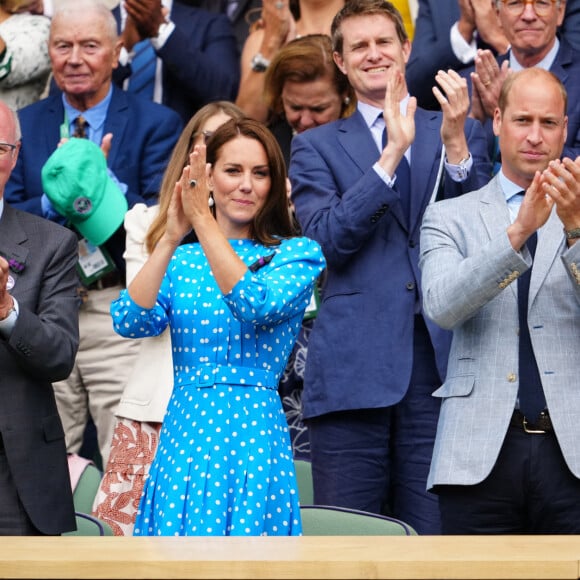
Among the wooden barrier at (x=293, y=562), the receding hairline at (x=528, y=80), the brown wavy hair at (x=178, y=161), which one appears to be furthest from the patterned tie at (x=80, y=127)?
the wooden barrier at (x=293, y=562)

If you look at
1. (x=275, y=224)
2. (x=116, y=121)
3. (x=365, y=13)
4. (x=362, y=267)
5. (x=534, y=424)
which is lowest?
(x=534, y=424)

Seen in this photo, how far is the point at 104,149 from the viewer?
5258 mm

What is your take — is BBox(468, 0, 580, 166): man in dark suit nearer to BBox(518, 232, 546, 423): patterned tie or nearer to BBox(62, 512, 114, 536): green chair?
BBox(518, 232, 546, 423): patterned tie

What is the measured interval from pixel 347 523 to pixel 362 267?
1.00 m

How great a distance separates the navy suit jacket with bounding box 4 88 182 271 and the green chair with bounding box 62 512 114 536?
5.85 ft

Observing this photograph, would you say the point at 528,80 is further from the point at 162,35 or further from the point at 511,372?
the point at 162,35

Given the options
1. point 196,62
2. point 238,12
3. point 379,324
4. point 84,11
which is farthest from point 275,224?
point 238,12

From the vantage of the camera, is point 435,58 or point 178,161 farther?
point 435,58

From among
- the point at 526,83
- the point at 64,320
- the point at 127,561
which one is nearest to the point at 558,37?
the point at 526,83

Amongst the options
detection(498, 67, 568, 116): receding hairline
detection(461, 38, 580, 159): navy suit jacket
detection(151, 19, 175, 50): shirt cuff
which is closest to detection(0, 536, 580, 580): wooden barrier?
detection(498, 67, 568, 116): receding hairline

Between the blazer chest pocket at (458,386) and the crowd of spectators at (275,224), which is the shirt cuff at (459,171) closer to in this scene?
the crowd of spectators at (275,224)

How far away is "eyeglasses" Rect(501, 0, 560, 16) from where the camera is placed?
5.04m

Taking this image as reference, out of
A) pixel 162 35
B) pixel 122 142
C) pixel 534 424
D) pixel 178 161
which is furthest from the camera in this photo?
pixel 162 35

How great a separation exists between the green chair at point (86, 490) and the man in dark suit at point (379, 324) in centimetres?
77
